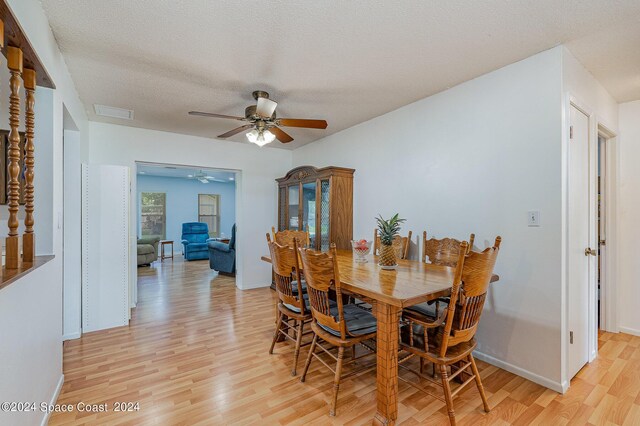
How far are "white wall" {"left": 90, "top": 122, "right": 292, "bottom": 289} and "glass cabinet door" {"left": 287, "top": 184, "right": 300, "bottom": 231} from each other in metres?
0.55

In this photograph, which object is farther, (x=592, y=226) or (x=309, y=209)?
(x=309, y=209)

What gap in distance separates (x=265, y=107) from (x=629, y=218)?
3765mm

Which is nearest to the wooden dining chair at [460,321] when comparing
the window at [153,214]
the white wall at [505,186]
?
the white wall at [505,186]

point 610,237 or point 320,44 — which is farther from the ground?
point 320,44

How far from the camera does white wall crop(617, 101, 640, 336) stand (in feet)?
9.62

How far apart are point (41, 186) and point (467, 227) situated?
3271mm

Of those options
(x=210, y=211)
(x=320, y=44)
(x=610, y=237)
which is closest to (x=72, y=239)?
(x=320, y=44)

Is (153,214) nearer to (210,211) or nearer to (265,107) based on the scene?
(210,211)

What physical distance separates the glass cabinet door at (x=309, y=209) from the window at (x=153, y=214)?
19.0ft

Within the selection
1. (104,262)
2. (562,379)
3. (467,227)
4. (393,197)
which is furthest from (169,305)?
(562,379)

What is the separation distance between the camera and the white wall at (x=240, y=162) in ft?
13.1

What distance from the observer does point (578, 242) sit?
2.25 m

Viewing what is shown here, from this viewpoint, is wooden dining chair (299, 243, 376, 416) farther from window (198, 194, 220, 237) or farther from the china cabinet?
window (198, 194, 220, 237)

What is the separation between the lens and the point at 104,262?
10.6 ft
